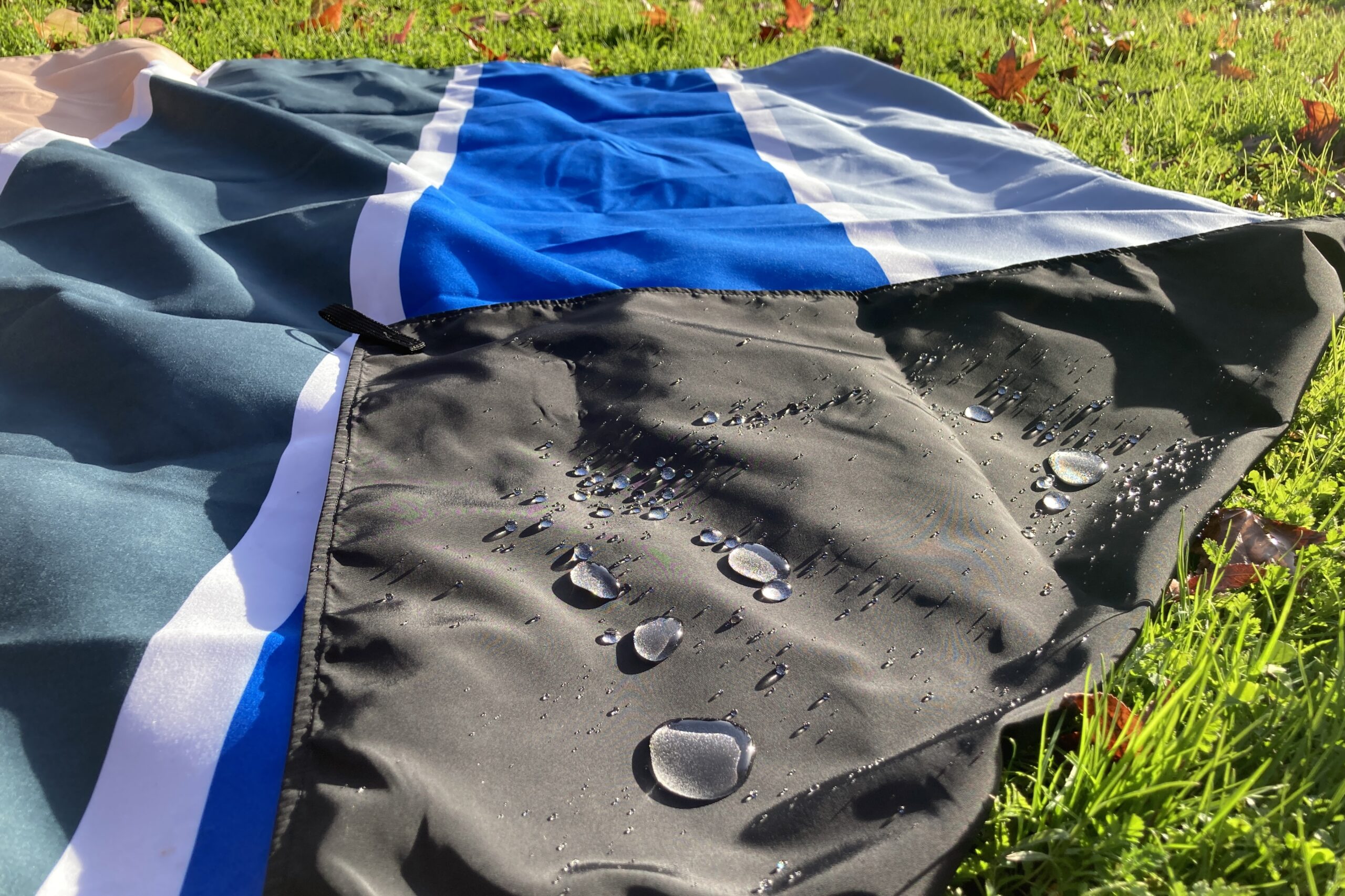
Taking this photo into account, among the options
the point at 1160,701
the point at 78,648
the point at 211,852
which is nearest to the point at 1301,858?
the point at 1160,701

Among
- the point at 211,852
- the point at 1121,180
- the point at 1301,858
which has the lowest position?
the point at 211,852

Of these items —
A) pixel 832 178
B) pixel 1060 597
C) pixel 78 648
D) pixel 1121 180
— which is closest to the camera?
pixel 78 648

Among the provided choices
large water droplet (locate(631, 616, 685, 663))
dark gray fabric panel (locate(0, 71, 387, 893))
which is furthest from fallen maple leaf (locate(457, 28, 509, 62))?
large water droplet (locate(631, 616, 685, 663))

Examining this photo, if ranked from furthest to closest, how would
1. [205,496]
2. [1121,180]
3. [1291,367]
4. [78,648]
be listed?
[1121,180] → [1291,367] → [205,496] → [78,648]

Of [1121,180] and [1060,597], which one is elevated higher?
[1121,180]

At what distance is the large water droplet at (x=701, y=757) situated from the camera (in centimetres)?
88

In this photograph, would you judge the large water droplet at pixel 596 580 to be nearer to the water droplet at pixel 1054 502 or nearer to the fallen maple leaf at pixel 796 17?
the water droplet at pixel 1054 502

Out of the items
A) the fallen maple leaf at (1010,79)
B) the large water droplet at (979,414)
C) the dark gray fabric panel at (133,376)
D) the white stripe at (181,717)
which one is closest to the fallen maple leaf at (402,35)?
the dark gray fabric panel at (133,376)

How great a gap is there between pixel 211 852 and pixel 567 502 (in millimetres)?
557

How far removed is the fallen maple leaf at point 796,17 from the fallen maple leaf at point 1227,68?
4.78 feet

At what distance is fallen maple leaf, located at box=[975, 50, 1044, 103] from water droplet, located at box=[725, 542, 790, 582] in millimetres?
2353

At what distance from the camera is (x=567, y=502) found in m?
1.20

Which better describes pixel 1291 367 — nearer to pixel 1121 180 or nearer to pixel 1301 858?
pixel 1121 180

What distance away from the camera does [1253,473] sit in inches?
54.6
